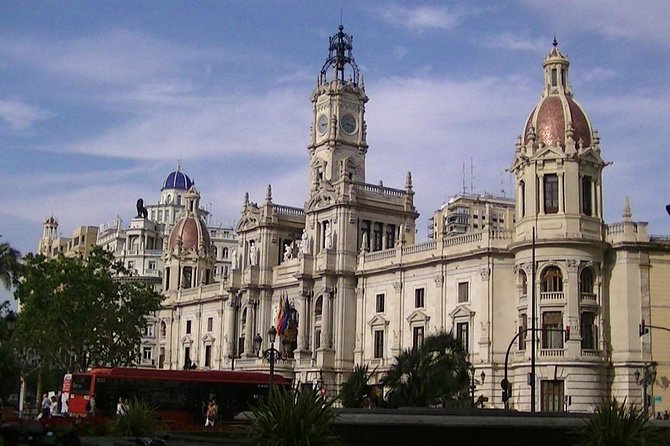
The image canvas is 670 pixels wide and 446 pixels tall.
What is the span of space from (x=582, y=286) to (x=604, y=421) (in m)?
39.4

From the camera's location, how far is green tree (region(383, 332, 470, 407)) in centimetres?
4422

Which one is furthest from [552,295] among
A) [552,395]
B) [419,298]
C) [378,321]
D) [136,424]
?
[136,424]

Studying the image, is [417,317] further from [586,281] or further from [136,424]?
[136,424]

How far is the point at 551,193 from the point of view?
2299 inches

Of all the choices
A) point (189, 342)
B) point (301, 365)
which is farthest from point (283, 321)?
point (189, 342)

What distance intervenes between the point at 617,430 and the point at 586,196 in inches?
1623

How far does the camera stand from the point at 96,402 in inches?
1849

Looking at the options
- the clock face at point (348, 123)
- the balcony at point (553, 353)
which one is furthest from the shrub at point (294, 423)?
the clock face at point (348, 123)

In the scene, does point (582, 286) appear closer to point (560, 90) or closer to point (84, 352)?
point (560, 90)

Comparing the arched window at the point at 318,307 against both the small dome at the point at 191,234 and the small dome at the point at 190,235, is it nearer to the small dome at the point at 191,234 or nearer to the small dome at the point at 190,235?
the small dome at the point at 191,234

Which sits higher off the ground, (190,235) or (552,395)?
(190,235)

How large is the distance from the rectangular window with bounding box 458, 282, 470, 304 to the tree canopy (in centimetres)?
2304

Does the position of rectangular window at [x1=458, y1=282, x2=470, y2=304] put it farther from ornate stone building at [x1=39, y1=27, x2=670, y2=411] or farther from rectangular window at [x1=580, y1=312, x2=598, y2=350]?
rectangular window at [x1=580, y1=312, x2=598, y2=350]

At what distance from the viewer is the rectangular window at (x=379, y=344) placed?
7131cm
